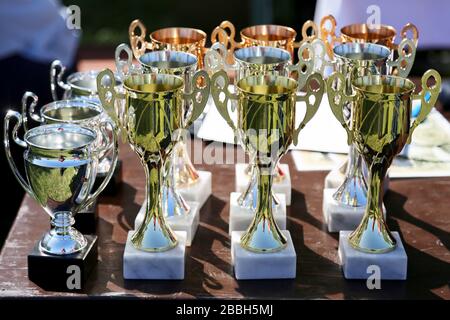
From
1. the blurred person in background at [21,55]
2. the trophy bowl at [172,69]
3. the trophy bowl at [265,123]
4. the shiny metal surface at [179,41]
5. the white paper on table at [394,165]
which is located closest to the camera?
the trophy bowl at [265,123]

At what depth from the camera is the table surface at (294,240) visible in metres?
1.16

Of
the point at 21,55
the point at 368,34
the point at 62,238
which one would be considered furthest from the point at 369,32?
the point at 21,55

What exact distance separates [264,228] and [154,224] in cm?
14

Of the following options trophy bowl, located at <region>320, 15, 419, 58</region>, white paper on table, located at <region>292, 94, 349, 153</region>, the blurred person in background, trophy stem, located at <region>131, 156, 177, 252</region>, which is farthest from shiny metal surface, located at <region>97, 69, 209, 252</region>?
the blurred person in background

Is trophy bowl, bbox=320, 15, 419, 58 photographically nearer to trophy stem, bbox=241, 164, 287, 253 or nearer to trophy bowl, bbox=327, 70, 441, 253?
trophy bowl, bbox=327, 70, 441, 253

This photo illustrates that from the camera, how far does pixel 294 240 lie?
131 centimetres

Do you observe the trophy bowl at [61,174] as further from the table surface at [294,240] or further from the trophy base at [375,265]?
the trophy base at [375,265]

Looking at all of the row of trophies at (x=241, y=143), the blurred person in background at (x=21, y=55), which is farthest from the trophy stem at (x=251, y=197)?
the blurred person in background at (x=21, y=55)

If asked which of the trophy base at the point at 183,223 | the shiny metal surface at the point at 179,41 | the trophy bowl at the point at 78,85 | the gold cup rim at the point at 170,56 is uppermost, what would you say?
the shiny metal surface at the point at 179,41

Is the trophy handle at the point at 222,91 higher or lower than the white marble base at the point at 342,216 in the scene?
higher

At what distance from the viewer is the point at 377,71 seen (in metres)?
1.30

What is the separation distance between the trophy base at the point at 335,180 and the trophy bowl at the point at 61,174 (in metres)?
0.39

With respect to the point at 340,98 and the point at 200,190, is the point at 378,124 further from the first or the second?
the point at 200,190
